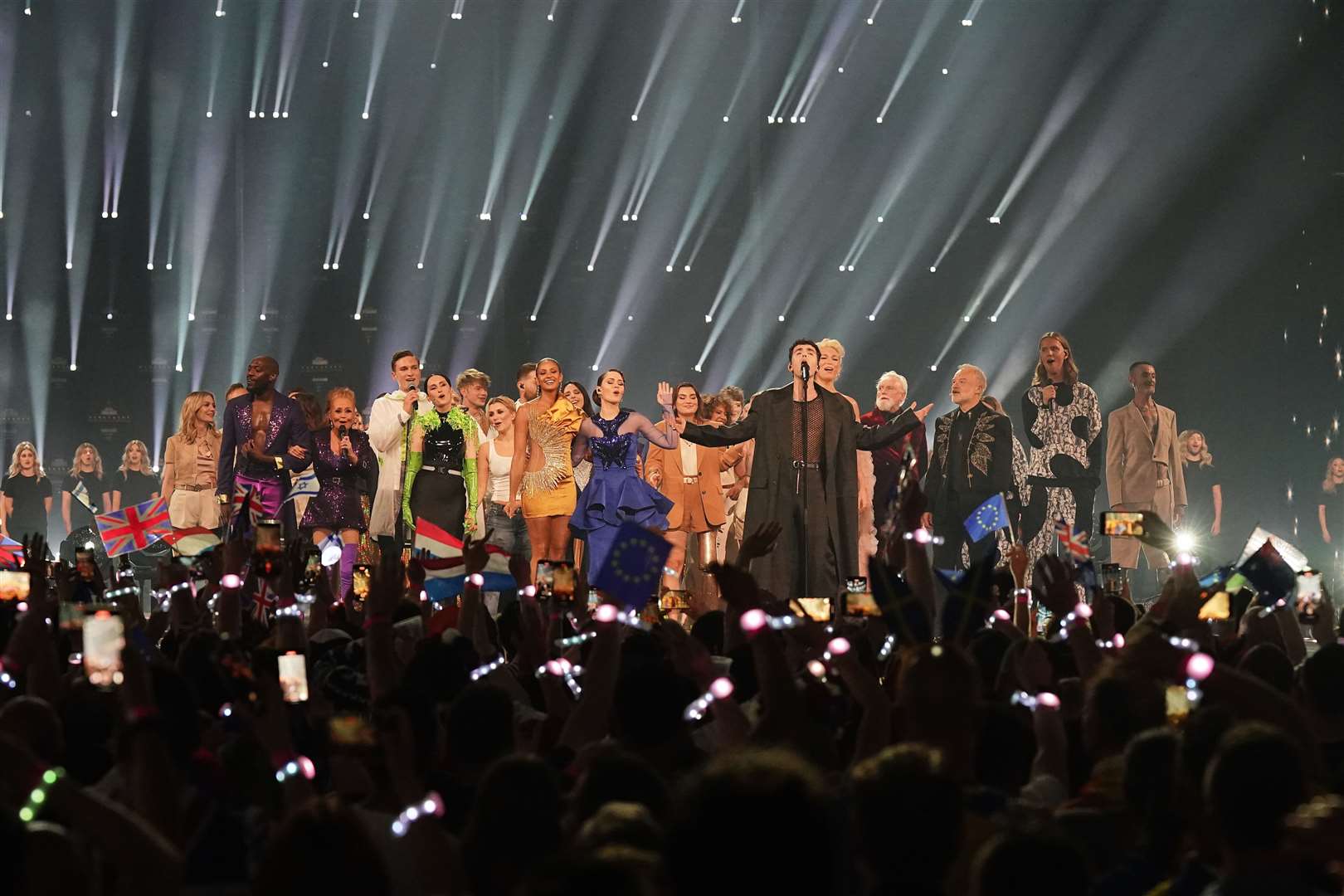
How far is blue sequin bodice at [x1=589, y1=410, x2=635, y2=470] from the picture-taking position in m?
12.7

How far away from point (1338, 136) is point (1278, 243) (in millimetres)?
1186

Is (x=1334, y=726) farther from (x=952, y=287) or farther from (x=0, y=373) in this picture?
(x=0, y=373)

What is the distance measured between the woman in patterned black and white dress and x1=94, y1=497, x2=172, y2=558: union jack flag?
23.5ft

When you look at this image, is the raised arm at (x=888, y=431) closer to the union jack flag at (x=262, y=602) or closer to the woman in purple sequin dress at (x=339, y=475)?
the woman in purple sequin dress at (x=339, y=475)

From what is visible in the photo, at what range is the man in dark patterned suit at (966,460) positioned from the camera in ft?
43.6

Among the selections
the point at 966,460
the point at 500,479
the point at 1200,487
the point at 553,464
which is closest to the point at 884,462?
the point at 966,460

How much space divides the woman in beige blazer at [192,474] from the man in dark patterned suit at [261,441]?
5.49 feet

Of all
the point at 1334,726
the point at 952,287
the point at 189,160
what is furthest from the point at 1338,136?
the point at 1334,726

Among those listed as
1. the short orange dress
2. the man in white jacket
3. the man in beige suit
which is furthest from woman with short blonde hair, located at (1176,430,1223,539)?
the man in white jacket

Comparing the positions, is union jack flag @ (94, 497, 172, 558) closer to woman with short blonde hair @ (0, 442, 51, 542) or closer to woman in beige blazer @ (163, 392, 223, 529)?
woman in beige blazer @ (163, 392, 223, 529)

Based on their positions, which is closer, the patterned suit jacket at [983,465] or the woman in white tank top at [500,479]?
the patterned suit jacket at [983,465]

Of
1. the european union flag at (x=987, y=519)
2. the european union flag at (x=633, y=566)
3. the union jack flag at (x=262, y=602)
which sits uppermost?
the european union flag at (x=987, y=519)

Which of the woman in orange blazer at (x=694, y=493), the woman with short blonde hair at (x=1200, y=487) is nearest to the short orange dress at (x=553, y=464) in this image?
the woman in orange blazer at (x=694, y=493)

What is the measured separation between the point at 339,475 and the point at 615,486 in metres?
2.15
